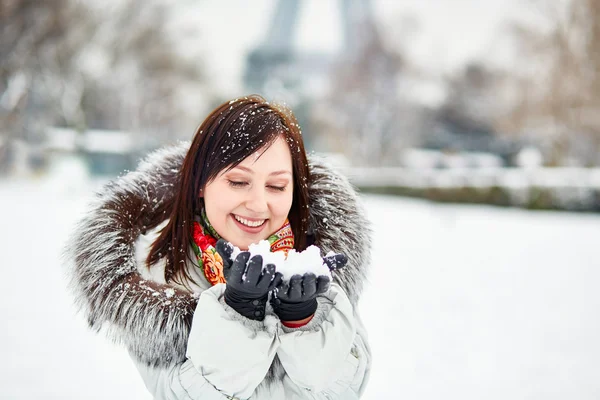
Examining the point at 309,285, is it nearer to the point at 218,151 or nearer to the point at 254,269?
the point at 254,269

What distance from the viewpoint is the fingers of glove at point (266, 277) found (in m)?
1.02

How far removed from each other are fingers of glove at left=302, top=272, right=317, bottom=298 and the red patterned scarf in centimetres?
32

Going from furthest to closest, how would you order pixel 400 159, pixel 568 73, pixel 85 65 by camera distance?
pixel 400 159 < pixel 85 65 < pixel 568 73

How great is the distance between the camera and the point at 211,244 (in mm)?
1351

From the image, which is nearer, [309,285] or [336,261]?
[309,285]

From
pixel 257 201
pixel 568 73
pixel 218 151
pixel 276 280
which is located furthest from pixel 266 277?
pixel 568 73

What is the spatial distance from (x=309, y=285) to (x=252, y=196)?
0.35 m

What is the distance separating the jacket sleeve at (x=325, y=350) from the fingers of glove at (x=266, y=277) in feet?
0.52

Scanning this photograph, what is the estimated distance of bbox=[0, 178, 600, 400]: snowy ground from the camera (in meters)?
3.22

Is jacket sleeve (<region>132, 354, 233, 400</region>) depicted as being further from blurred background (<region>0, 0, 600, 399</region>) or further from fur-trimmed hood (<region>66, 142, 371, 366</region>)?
blurred background (<region>0, 0, 600, 399</region>)

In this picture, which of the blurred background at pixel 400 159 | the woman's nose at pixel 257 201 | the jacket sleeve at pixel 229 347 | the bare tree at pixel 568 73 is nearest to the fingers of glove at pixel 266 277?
the jacket sleeve at pixel 229 347

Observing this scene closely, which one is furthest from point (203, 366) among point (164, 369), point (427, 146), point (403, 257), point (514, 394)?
point (427, 146)

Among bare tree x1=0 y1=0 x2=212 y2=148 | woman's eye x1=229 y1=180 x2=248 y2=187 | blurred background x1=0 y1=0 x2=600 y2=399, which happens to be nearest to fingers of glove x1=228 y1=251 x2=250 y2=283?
woman's eye x1=229 y1=180 x2=248 y2=187

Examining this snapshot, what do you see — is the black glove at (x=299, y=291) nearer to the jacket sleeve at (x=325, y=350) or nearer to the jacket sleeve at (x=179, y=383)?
the jacket sleeve at (x=325, y=350)
